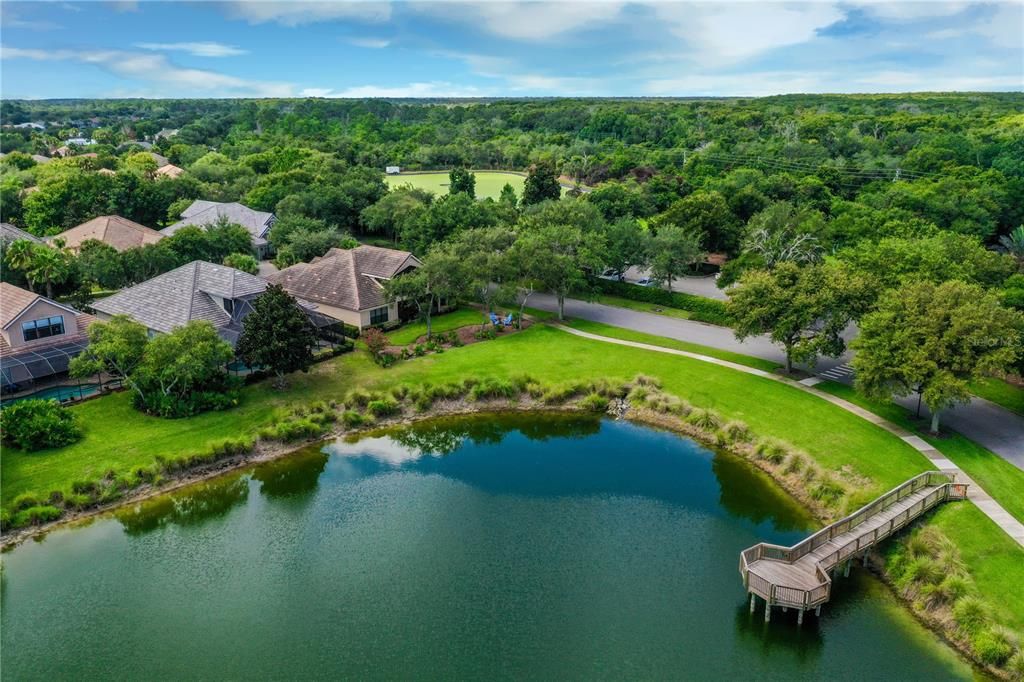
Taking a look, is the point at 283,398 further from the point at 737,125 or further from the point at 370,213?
the point at 737,125

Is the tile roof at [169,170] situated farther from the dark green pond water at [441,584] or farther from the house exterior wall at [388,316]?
the dark green pond water at [441,584]

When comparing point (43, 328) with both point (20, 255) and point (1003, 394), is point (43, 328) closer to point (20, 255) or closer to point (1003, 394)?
point (20, 255)

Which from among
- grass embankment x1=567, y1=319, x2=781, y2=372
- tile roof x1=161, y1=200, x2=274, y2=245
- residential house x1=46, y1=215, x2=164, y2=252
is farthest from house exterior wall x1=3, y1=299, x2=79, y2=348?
grass embankment x1=567, y1=319, x2=781, y2=372

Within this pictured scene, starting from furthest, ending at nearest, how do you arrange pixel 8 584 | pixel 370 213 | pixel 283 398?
pixel 370 213 < pixel 283 398 < pixel 8 584

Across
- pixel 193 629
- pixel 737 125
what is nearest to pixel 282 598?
pixel 193 629

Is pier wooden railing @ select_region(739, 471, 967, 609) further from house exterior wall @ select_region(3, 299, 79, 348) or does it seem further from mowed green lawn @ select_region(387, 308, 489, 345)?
house exterior wall @ select_region(3, 299, 79, 348)

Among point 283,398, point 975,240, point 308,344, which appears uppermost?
point 975,240
